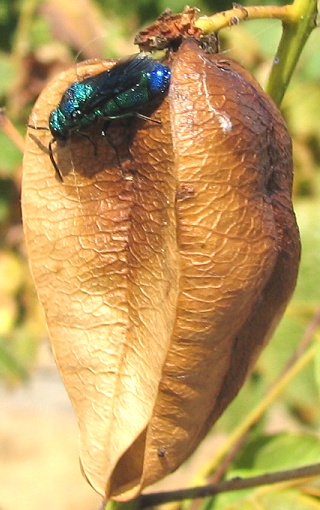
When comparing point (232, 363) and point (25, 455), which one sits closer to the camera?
point (232, 363)

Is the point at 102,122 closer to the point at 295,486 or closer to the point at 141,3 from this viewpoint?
the point at 295,486

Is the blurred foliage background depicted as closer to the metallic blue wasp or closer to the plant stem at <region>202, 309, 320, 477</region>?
the plant stem at <region>202, 309, 320, 477</region>

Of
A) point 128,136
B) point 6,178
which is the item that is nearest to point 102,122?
point 128,136


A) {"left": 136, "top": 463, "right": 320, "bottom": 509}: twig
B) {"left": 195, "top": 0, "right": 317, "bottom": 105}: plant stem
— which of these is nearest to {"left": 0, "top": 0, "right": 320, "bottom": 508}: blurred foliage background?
{"left": 136, "top": 463, "right": 320, "bottom": 509}: twig

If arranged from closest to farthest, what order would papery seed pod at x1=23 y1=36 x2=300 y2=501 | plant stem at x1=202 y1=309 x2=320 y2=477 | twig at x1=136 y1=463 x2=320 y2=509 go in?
papery seed pod at x1=23 y1=36 x2=300 y2=501
twig at x1=136 y1=463 x2=320 y2=509
plant stem at x1=202 y1=309 x2=320 y2=477

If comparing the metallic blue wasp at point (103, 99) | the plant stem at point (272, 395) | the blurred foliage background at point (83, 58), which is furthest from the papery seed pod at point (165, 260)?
the blurred foliage background at point (83, 58)

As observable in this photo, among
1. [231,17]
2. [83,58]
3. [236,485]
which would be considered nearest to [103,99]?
[231,17]
